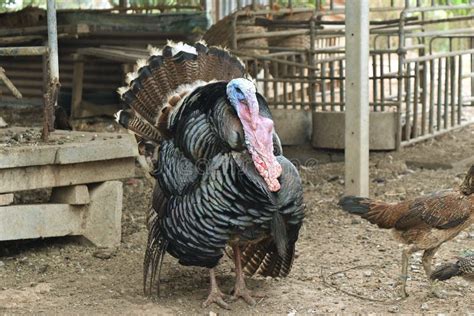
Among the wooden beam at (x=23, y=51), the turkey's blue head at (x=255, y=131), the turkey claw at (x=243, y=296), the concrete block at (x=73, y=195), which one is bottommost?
the turkey claw at (x=243, y=296)

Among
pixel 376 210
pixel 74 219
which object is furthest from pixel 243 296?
pixel 74 219

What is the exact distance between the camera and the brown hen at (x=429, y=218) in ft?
18.7

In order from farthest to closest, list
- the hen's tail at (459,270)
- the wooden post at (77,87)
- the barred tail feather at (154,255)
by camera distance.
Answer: the wooden post at (77,87) → the barred tail feather at (154,255) → the hen's tail at (459,270)

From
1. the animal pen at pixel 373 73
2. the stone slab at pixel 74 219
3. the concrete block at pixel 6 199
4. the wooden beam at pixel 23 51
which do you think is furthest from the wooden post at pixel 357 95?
the concrete block at pixel 6 199

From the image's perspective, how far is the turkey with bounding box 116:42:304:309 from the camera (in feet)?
17.7

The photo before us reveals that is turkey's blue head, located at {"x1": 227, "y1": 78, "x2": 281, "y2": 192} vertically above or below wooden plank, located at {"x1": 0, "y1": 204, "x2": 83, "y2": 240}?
above

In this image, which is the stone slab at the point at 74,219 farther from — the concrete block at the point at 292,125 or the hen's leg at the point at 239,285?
the concrete block at the point at 292,125

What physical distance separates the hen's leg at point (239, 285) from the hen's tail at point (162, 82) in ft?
3.18

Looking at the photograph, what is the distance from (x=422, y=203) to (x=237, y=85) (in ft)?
4.62

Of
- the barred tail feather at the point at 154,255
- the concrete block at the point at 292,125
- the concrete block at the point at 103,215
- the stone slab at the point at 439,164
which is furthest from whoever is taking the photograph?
the concrete block at the point at 292,125

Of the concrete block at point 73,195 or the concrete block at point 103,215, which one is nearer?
the concrete block at point 73,195

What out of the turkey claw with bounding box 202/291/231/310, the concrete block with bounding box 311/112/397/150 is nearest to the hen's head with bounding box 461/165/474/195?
the turkey claw with bounding box 202/291/231/310

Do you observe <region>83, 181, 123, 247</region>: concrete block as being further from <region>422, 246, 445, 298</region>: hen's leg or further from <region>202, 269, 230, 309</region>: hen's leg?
<region>422, 246, 445, 298</region>: hen's leg

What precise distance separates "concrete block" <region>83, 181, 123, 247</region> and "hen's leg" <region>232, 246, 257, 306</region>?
136 centimetres
